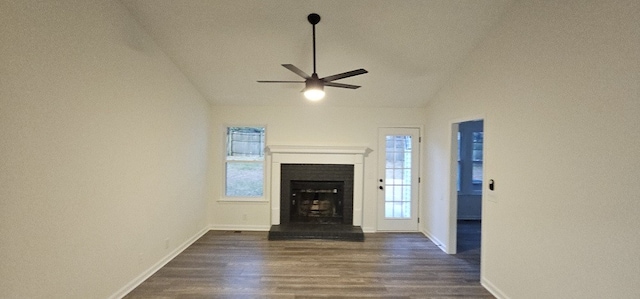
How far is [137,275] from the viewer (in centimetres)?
304

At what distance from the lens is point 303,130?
5219 millimetres

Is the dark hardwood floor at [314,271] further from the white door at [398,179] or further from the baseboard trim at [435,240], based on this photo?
the white door at [398,179]

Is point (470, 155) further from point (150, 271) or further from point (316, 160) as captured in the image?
point (150, 271)

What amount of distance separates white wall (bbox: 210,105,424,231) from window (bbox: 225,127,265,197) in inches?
6.3

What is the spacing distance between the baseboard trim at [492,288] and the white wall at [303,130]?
7.25ft

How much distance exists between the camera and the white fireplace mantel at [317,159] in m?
5.04

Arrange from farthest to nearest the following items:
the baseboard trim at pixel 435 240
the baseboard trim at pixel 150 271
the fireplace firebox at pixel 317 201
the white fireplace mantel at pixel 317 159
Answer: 1. the fireplace firebox at pixel 317 201
2. the white fireplace mantel at pixel 317 159
3. the baseboard trim at pixel 435 240
4. the baseboard trim at pixel 150 271

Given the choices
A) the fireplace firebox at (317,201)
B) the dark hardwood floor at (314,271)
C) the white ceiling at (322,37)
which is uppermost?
the white ceiling at (322,37)

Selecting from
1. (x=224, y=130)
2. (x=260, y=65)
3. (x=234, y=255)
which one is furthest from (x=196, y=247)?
(x=260, y=65)

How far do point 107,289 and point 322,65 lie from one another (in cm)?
343

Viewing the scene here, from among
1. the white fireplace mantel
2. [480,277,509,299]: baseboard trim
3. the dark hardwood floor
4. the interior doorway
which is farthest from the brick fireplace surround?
the interior doorway

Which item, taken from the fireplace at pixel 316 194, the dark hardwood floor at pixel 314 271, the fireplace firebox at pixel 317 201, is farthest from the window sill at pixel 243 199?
the dark hardwood floor at pixel 314 271

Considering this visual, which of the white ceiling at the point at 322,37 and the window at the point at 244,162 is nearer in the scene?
the white ceiling at the point at 322,37

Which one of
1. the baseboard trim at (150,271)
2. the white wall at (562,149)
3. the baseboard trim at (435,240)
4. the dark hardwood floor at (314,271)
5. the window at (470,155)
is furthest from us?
the window at (470,155)
